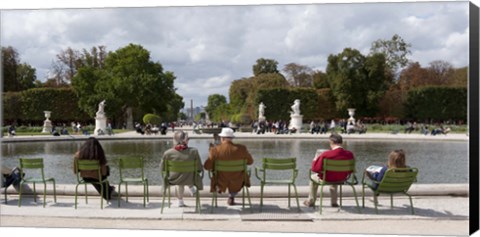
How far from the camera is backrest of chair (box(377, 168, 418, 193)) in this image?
5.66 m

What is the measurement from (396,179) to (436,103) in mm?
36367

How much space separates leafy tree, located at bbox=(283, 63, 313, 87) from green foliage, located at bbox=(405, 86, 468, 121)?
1445 cm

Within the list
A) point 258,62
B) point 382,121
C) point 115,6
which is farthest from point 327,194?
point 258,62

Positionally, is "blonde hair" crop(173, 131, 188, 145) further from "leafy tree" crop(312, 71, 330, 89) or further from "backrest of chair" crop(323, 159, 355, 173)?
"leafy tree" crop(312, 71, 330, 89)

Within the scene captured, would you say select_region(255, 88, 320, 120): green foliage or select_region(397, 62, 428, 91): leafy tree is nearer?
select_region(255, 88, 320, 120): green foliage

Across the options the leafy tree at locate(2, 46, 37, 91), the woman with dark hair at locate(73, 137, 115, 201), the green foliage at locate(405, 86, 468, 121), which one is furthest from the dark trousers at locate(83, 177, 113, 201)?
the green foliage at locate(405, 86, 468, 121)

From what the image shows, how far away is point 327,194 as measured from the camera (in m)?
6.61

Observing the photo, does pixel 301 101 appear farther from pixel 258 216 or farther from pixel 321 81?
pixel 258 216

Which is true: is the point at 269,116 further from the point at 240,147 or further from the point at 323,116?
the point at 240,147

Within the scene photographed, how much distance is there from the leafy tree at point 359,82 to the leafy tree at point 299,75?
1089 cm

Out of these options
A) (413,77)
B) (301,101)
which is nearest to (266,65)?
(301,101)

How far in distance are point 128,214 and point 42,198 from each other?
1.67 meters

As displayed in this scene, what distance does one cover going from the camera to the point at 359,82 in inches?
1625

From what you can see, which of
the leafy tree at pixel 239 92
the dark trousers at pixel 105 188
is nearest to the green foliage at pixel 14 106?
the leafy tree at pixel 239 92
